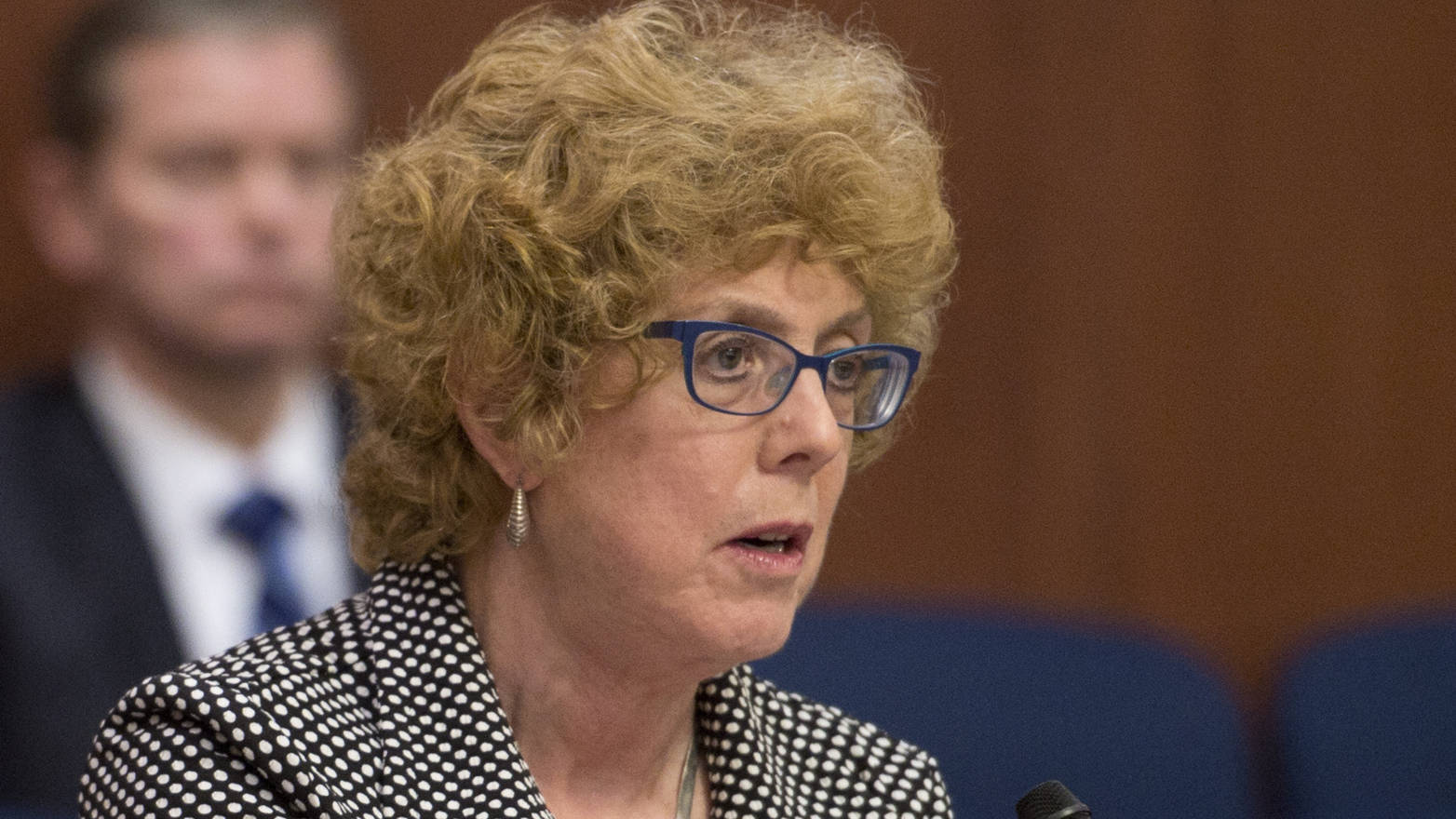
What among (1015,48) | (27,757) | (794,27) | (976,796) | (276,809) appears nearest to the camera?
(276,809)

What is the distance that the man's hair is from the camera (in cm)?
244

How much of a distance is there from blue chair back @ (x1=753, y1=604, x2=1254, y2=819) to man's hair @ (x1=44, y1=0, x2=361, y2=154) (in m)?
1.22

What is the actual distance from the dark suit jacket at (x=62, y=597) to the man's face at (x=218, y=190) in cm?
20

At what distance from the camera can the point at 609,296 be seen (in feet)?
4.85

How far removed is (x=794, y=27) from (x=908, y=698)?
1.21 metres

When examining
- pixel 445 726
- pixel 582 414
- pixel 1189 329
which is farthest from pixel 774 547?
pixel 1189 329

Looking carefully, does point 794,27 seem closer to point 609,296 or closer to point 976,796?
point 609,296

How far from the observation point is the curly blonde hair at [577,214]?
4.88ft

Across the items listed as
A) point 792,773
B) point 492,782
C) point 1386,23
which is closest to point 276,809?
point 492,782

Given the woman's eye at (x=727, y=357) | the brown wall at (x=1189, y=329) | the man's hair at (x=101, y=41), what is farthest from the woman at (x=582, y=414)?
the brown wall at (x=1189, y=329)

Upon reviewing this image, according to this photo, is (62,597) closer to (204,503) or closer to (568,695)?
(204,503)

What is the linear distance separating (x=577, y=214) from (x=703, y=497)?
0.27 meters

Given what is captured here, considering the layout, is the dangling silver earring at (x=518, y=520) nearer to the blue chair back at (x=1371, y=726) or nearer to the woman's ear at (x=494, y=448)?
the woman's ear at (x=494, y=448)

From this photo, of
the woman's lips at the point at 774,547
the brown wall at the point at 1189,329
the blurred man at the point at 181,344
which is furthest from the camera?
the brown wall at the point at 1189,329
